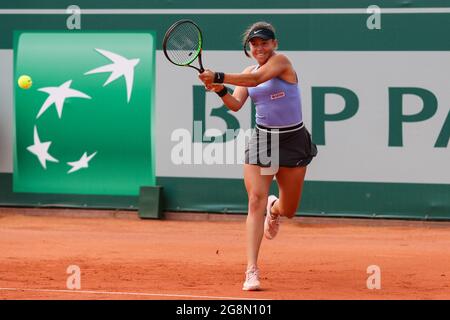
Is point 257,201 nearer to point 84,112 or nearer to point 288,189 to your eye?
point 288,189

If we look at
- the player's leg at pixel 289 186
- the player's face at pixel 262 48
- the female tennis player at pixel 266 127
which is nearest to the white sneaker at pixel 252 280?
the female tennis player at pixel 266 127

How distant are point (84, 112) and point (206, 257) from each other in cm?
344

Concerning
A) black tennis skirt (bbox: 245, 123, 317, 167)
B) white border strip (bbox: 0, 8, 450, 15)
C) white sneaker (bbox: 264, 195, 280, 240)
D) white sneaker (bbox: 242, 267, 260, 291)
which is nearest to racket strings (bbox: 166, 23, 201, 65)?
black tennis skirt (bbox: 245, 123, 317, 167)

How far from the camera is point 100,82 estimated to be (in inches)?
438

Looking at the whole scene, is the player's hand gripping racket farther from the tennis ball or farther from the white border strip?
the tennis ball

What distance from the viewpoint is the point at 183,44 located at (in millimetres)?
6672

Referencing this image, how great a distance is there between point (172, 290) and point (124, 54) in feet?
16.8

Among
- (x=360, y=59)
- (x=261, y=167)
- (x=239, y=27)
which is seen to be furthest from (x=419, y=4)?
(x=261, y=167)

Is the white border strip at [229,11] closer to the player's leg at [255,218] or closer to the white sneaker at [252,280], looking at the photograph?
the player's leg at [255,218]

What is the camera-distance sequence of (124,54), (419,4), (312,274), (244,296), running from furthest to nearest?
(124,54) < (419,4) < (312,274) < (244,296)

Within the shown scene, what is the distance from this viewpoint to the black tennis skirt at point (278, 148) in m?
6.42

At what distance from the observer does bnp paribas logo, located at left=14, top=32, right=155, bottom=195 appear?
1100 cm

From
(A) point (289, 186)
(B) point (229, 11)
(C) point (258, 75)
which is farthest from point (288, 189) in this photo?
(B) point (229, 11)
